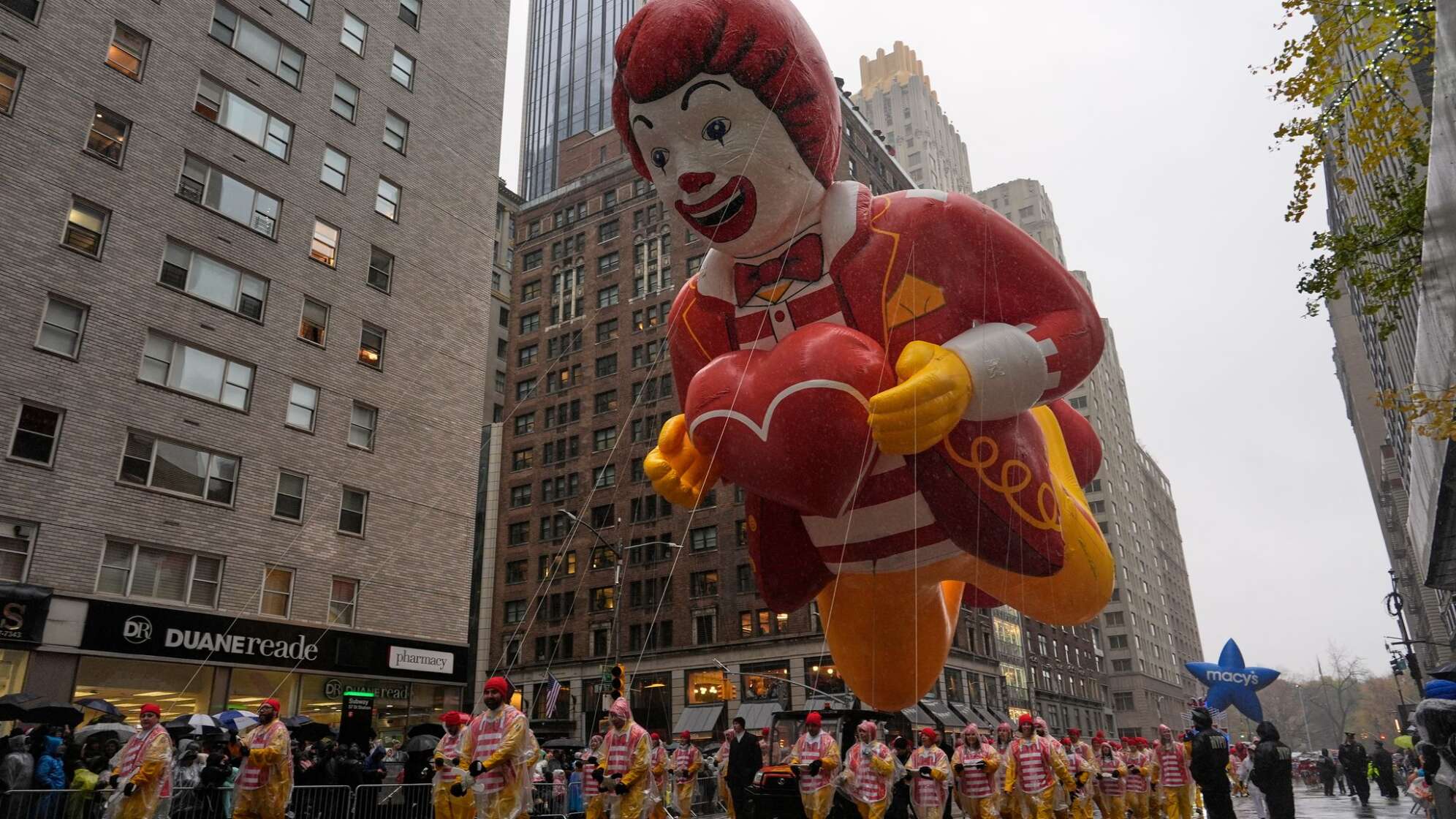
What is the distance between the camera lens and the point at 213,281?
2273 centimetres

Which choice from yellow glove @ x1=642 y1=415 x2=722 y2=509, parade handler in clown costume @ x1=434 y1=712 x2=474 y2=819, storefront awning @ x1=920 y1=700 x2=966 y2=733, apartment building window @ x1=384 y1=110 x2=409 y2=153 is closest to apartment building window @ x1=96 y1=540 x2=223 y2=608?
apartment building window @ x1=384 y1=110 x2=409 y2=153

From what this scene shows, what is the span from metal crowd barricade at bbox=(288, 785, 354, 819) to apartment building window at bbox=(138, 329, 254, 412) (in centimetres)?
1177

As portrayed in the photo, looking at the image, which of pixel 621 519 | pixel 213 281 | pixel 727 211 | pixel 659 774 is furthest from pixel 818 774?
pixel 621 519

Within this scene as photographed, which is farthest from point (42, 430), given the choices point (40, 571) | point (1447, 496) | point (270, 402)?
point (1447, 496)

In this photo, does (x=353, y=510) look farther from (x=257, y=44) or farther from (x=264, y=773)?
(x=264, y=773)

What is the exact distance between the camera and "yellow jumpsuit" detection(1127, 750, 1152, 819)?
17.1m

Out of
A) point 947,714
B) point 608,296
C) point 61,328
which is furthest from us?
point 608,296

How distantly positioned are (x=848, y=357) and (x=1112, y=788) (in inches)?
565

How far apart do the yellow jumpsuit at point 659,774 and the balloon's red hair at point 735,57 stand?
767 centimetres

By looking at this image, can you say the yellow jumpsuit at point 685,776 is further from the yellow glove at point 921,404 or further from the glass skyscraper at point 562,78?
the glass skyscraper at point 562,78

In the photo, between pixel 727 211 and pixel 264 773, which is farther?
pixel 264 773

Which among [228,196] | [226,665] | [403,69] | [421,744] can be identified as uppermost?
[403,69]

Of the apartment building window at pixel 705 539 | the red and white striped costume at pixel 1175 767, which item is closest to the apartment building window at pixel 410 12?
the red and white striped costume at pixel 1175 767

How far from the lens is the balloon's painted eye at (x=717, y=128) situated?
6.01m
